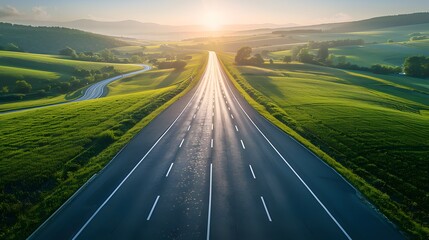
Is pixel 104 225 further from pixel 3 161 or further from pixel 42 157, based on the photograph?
→ pixel 3 161

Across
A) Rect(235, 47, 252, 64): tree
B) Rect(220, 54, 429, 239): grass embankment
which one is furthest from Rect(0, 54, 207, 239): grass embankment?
Rect(235, 47, 252, 64): tree

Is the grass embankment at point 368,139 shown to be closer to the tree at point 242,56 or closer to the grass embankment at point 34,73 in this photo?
the grass embankment at point 34,73

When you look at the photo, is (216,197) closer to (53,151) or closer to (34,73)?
(53,151)

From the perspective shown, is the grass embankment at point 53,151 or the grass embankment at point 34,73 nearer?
the grass embankment at point 53,151

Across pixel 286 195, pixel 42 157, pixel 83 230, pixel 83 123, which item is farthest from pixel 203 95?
pixel 83 230

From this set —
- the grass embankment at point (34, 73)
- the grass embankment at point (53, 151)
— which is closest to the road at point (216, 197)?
the grass embankment at point (53, 151)

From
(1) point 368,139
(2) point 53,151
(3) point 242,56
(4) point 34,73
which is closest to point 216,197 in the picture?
(2) point 53,151
